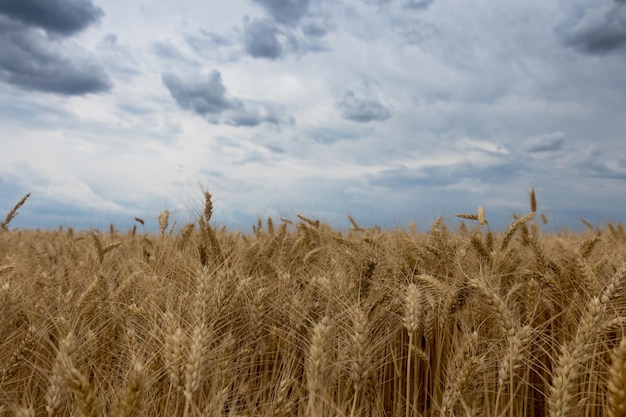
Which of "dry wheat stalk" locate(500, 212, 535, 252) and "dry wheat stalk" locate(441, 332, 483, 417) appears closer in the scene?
"dry wheat stalk" locate(441, 332, 483, 417)

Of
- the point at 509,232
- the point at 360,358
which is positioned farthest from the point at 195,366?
the point at 509,232

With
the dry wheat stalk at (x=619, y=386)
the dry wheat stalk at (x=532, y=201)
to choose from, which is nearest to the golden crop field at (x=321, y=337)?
the dry wheat stalk at (x=619, y=386)

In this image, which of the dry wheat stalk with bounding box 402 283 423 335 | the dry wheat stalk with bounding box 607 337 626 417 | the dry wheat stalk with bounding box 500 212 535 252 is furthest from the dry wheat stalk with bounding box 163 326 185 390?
the dry wheat stalk with bounding box 500 212 535 252

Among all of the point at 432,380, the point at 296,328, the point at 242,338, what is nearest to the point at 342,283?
the point at 296,328

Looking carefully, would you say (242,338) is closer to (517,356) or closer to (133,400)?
(133,400)

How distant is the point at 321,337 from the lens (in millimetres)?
1712

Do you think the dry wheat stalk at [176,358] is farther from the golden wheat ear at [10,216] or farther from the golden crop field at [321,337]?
the golden wheat ear at [10,216]

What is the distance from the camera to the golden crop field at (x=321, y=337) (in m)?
1.73

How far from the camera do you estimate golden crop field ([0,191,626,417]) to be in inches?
68.0

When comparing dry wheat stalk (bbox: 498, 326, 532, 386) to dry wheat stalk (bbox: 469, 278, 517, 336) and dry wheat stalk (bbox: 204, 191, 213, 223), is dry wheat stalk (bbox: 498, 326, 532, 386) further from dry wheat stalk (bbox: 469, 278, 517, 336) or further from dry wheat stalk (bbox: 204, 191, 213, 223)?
dry wheat stalk (bbox: 204, 191, 213, 223)

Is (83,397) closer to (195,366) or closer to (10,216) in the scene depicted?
(195,366)

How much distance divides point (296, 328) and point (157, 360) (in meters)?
0.65

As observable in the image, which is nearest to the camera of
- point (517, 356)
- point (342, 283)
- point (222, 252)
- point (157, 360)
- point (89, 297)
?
point (517, 356)

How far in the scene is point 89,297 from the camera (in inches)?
105
